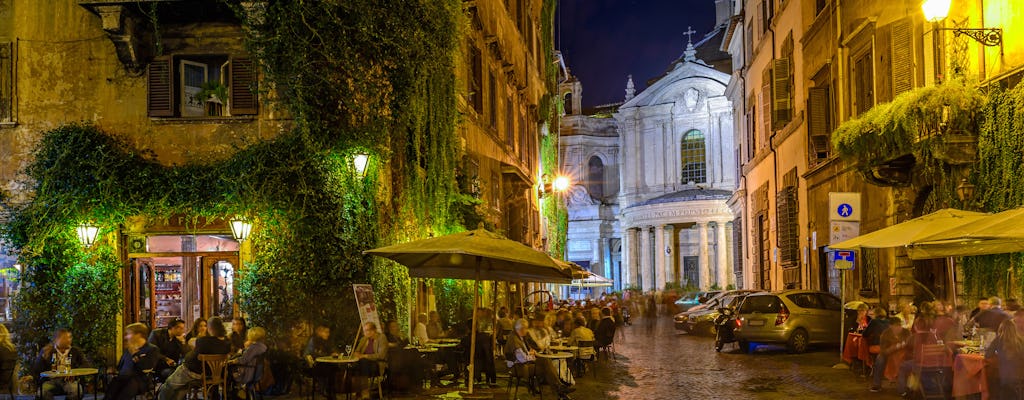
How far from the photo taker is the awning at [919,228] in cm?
1299

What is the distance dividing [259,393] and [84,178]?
189 inches

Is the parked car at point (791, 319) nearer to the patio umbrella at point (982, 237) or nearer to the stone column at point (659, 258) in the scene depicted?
the patio umbrella at point (982, 237)

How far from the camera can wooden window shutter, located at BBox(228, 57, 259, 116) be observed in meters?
15.4

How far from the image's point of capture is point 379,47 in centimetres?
1602

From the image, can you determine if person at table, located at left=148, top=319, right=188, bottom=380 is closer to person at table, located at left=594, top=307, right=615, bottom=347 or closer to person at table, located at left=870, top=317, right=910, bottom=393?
person at table, located at left=594, top=307, right=615, bottom=347

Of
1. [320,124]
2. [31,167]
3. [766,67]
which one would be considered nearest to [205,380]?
[320,124]

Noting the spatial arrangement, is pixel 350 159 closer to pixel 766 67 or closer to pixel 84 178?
pixel 84 178

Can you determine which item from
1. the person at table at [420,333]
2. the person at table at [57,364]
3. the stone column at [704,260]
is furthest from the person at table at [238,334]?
the stone column at [704,260]

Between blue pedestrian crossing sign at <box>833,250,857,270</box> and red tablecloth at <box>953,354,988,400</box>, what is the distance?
6.36 m

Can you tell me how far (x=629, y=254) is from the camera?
60438mm

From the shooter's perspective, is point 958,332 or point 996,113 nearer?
point 958,332

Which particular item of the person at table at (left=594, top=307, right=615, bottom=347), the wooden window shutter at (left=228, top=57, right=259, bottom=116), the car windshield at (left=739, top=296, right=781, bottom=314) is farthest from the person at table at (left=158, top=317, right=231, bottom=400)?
the car windshield at (left=739, top=296, right=781, bottom=314)

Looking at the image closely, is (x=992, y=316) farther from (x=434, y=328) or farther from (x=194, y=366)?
(x=194, y=366)

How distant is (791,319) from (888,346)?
752 cm
